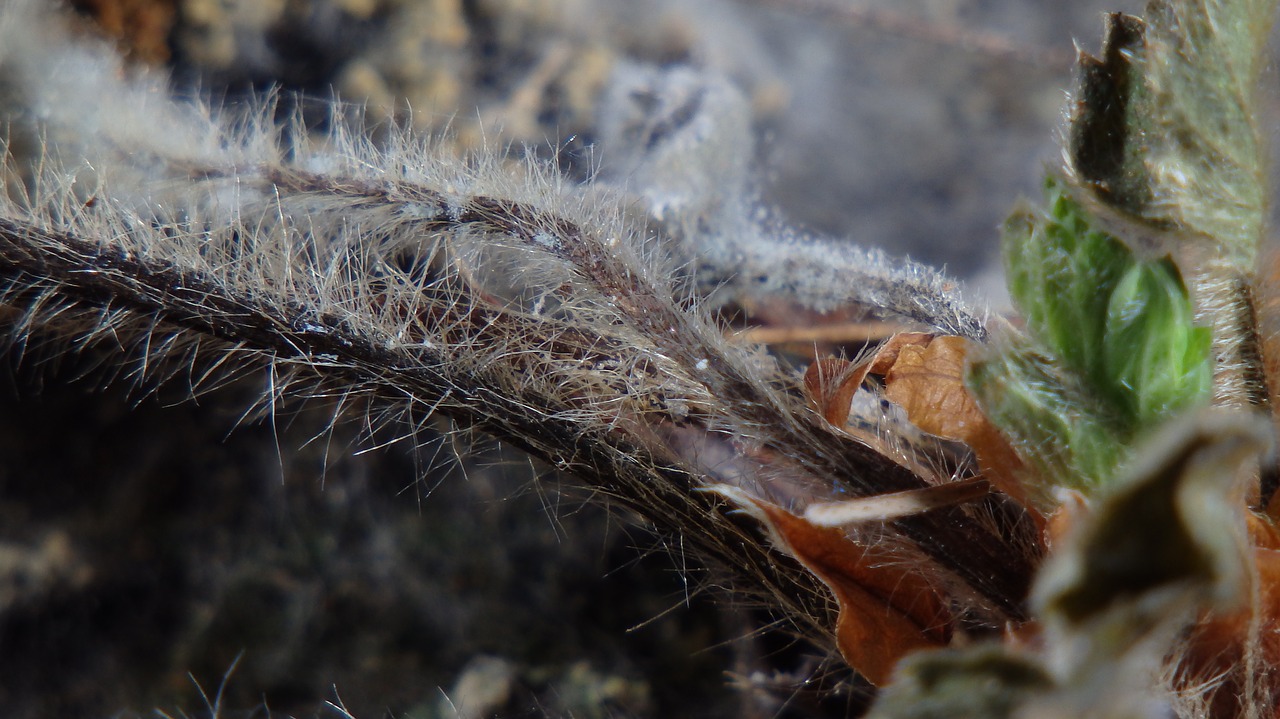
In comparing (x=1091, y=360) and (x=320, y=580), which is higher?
(x=1091, y=360)

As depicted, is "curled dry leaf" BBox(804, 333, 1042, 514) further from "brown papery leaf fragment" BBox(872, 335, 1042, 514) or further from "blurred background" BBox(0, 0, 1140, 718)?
"blurred background" BBox(0, 0, 1140, 718)

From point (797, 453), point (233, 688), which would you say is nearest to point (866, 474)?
point (797, 453)

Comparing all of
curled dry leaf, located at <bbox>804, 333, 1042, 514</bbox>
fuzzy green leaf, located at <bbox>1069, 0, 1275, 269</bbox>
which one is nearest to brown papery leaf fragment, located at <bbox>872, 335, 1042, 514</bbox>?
curled dry leaf, located at <bbox>804, 333, 1042, 514</bbox>

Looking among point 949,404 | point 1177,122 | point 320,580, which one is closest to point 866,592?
point 949,404

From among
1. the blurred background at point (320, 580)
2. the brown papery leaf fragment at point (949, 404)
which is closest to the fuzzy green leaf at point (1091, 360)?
the brown papery leaf fragment at point (949, 404)

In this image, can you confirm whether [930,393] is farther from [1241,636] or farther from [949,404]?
[1241,636]

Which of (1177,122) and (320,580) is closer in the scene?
(1177,122)
